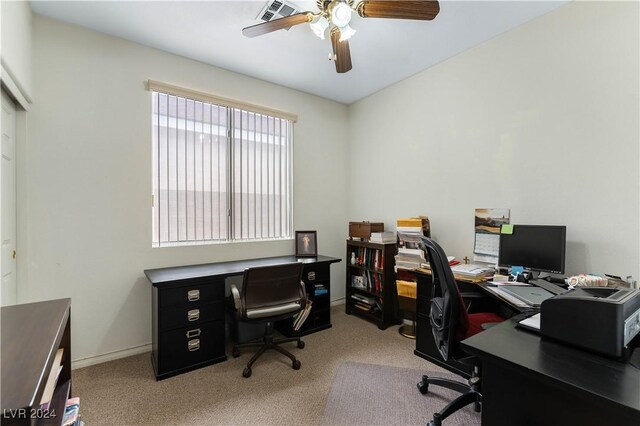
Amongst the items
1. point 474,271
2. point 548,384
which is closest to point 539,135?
point 474,271

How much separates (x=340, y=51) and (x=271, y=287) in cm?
189

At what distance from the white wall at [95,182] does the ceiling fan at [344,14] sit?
1.42 m

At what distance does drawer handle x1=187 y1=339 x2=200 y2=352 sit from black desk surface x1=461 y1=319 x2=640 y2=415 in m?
2.08

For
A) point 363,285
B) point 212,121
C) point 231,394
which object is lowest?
point 231,394

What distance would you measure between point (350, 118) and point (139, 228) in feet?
9.76

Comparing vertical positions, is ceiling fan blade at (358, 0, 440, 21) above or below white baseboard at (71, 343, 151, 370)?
above

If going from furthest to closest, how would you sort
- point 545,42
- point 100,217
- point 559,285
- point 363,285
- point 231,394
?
point 363,285
point 100,217
point 545,42
point 231,394
point 559,285

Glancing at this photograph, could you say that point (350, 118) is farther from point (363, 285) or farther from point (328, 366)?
point (328, 366)

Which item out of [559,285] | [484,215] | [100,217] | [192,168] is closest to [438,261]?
[559,285]

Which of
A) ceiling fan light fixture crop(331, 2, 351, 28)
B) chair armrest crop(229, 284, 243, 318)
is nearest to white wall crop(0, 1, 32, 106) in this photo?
ceiling fan light fixture crop(331, 2, 351, 28)

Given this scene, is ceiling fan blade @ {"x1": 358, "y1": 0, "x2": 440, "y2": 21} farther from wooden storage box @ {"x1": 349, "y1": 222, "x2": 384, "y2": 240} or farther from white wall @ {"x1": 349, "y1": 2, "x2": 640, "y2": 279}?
wooden storage box @ {"x1": 349, "y1": 222, "x2": 384, "y2": 240}

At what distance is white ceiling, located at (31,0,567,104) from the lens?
2125mm

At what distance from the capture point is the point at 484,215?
253cm

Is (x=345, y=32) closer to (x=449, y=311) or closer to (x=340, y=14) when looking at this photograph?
(x=340, y=14)
